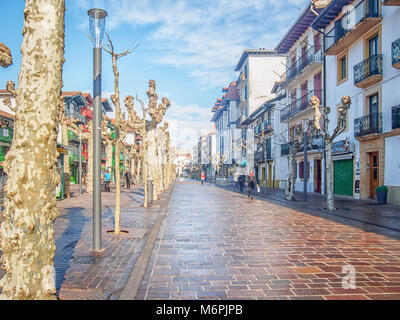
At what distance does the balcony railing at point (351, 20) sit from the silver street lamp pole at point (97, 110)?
16426 millimetres

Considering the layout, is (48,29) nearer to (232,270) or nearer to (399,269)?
(232,270)

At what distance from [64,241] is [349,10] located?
2090 centimetres

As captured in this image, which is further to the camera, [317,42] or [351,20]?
[317,42]

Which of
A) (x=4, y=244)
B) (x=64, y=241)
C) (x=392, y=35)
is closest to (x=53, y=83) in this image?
(x=4, y=244)

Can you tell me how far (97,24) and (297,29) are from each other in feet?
85.9

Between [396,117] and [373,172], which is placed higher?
[396,117]

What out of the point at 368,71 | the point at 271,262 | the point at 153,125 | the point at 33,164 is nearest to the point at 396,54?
the point at 368,71

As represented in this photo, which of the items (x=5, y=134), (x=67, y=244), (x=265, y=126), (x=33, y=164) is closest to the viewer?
(x=33, y=164)

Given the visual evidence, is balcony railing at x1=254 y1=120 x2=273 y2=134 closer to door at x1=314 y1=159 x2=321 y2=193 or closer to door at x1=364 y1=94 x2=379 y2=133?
door at x1=314 y1=159 x2=321 y2=193

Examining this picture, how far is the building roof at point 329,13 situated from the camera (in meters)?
21.5

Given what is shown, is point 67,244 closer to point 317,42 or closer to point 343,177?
point 343,177

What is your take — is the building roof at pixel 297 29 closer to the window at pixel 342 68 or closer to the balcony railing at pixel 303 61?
the balcony railing at pixel 303 61

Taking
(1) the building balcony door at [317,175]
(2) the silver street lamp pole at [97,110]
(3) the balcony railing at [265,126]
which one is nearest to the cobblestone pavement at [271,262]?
(2) the silver street lamp pole at [97,110]

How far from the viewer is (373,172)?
1928 centimetres
